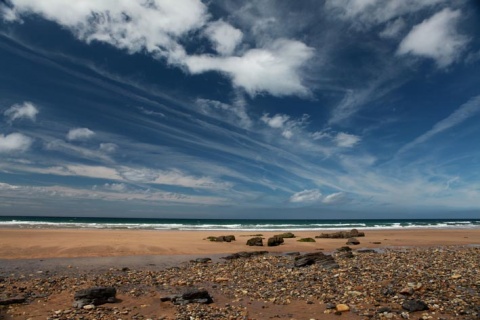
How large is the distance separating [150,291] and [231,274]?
4.05m

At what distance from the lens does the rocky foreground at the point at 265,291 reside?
28.5 ft

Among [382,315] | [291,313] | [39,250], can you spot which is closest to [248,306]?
[291,313]

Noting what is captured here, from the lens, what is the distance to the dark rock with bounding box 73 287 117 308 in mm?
9441

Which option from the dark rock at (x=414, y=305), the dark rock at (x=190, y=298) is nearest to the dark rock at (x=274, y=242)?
the dark rock at (x=190, y=298)

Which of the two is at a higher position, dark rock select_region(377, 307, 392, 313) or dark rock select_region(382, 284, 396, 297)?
dark rock select_region(382, 284, 396, 297)

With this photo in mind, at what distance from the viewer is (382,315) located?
8.33 m

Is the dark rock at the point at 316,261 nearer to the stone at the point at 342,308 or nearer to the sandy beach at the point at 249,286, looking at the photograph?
the sandy beach at the point at 249,286

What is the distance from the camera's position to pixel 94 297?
9.70 metres

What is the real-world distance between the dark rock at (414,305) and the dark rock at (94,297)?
9068mm

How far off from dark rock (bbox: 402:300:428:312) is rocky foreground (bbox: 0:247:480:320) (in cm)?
3

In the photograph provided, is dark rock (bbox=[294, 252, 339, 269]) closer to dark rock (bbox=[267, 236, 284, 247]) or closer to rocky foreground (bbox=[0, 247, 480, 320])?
rocky foreground (bbox=[0, 247, 480, 320])

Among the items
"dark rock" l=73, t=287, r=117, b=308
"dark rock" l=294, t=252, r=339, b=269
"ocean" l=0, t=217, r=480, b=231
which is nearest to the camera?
"dark rock" l=73, t=287, r=117, b=308

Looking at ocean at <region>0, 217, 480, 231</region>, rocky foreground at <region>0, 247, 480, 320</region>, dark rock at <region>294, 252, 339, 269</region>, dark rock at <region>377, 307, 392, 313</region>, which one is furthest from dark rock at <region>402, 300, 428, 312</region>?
ocean at <region>0, 217, 480, 231</region>

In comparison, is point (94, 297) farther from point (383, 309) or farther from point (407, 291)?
point (407, 291)
